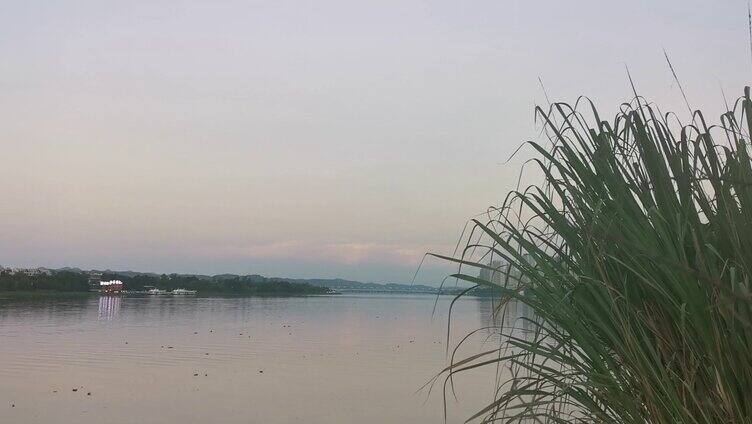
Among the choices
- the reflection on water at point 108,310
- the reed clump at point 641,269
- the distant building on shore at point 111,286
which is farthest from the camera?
the distant building on shore at point 111,286

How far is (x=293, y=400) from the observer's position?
16.2 metres

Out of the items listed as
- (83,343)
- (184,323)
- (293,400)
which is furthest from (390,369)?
(184,323)

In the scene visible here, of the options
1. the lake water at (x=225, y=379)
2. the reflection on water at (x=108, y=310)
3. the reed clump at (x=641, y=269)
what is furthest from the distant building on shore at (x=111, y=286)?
the reed clump at (x=641, y=269)

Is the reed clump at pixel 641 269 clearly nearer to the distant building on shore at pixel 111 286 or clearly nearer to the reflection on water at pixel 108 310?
the reflection on water at pixel 108 310

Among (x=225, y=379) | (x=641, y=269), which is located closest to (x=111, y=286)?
(x=225, y=379)

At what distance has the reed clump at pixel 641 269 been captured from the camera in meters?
1.67

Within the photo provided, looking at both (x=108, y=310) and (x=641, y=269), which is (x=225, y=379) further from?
(x=108, y=310)

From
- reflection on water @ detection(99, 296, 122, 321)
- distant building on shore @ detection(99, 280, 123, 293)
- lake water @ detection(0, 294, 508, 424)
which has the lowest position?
lake water @ detection(0, 294, 508, 424)

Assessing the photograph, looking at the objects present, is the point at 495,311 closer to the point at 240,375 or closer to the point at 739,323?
the point at 739,323

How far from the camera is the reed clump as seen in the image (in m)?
1.67

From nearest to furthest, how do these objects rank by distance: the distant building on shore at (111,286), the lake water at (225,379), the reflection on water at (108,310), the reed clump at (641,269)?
the reed clump at (641,269)
the lake water at (225,379)
the reflection on water at (108,310)
the distant building on shore at (111,286)

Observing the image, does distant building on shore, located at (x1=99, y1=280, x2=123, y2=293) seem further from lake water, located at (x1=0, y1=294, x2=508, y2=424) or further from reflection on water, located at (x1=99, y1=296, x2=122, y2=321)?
lake water, located at (x1=0, y1=294, x2=508, y2=424)

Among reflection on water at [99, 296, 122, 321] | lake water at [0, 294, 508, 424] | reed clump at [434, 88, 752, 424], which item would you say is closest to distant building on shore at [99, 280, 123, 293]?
reflection on water at [99, 296, 122, 321]

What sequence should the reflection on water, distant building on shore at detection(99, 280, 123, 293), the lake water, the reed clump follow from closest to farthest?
1. the reed clump
2. the lake water
3. the reflection on water
4. distant building on shore at detection(99, 280, 123, 293)
